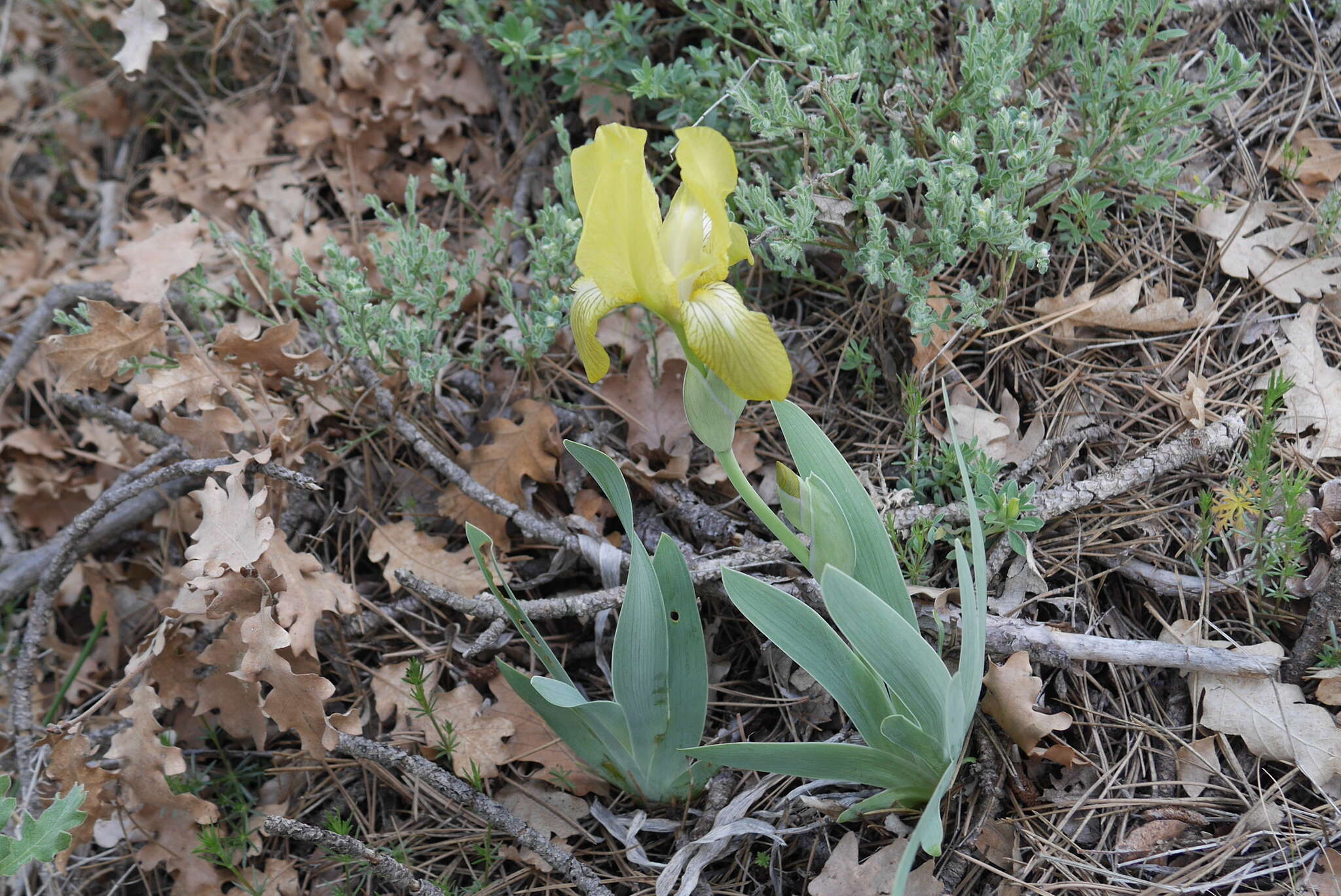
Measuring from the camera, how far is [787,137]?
2129 mm

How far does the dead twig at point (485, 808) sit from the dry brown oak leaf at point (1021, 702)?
0.78 m

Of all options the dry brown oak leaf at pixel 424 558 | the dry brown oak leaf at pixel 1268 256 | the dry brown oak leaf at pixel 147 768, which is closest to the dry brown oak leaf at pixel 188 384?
the dry brown oak leaf at pixel 424 558

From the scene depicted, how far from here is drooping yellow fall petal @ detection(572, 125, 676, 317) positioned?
126 centimetres

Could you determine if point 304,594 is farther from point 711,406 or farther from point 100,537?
point 711,406

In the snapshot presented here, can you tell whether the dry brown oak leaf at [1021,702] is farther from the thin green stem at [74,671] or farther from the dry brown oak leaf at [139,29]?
the dry brown oak leaf at [139,29]

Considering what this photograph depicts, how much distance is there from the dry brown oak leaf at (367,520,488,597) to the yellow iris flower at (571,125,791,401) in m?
0.91

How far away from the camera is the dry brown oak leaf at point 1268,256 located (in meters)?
2.11

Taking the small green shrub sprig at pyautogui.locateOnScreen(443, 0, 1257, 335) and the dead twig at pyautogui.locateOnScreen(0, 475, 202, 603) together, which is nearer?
the small green shrub sprig at pyautogui.locateOnScreen(443, 0, 1257, 335)

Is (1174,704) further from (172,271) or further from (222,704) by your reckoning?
(172,271)

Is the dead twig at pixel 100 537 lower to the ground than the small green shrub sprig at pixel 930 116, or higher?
lower

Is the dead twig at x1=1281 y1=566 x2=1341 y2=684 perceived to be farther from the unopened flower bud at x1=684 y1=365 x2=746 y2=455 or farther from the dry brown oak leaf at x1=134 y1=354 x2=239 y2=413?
the dry brown oak leaf at x1=134 y1=354 x2=239 y2=413

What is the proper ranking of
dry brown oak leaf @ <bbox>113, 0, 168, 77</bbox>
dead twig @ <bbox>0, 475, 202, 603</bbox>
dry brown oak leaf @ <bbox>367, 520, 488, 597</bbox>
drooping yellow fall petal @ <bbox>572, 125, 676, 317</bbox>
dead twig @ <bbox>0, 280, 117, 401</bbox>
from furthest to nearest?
1. dry brown oak leaf @ <bbox>113, 0, 168, 77</bbox>
2. dead twig @ <bbox>0, 280, 117, 401</bbox>
3. dead twig @ <bbox>0, 475, 202, 603</bbox>
4. dry brown oak leaf @ <bbox>367, 520, 488, 597</bbox>
5. drooping yellow fall petal @ <bbox>572, 125, 676, 317</bbox>

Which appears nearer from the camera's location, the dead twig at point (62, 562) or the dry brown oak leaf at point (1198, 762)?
the dry brown oak leaf at point (1198, 762)

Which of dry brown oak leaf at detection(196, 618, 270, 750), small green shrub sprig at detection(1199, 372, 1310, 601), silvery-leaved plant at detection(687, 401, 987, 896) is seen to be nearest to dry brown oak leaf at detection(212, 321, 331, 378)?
dry brown oak leaf at detection(196, 618, 270, 750)
